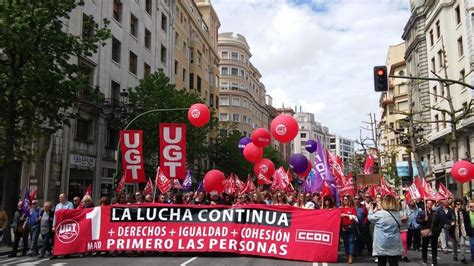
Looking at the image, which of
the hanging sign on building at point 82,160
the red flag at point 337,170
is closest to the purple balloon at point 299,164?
the red flag at point 337,170

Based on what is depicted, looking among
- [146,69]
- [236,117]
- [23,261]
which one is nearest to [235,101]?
[236,117]

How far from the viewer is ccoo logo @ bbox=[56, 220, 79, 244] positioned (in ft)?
39.2

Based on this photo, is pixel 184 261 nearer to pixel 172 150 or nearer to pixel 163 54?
pixel 172 150

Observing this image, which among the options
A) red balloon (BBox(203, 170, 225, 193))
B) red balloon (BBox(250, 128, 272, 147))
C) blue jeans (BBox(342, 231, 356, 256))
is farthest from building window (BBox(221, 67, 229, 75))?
blue jeans (BBox(342, 231, 356, 256))

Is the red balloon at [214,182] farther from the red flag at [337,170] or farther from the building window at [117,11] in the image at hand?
the building window at [117,11]

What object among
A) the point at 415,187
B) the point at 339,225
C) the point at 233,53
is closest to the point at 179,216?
the point at 339,225

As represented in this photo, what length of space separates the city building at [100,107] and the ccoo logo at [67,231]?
→ 8.48m

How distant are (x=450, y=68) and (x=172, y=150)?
2695 centimetres

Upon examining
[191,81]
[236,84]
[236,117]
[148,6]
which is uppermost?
[236,84]

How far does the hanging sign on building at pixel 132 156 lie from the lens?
14.7 metres

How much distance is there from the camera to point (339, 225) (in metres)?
10.9

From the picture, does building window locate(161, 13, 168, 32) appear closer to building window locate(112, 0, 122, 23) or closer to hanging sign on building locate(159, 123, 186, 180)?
building window locate(112, 0, 122, 23)

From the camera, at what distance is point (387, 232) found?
23.2ft

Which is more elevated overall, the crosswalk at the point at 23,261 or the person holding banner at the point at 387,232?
the person holding banner at the point at 387,232
